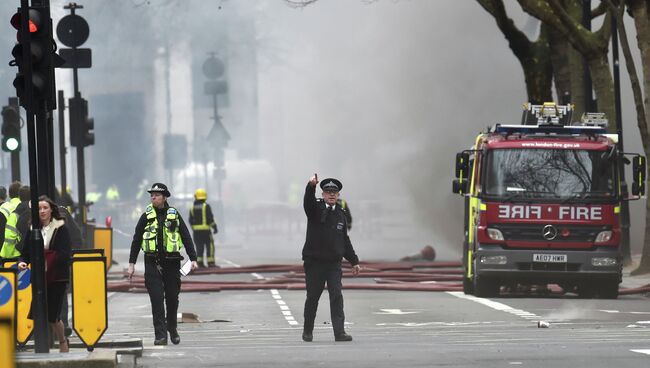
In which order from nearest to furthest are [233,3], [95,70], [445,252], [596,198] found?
1. [596,198]
2. [445,252]
3. [233,3]
4. [95,70]

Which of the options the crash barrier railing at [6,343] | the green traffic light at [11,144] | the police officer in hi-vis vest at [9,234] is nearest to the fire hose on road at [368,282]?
the green traffic light at [11,144]

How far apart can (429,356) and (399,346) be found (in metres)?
1.37

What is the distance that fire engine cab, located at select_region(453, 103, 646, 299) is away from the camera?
2362cm

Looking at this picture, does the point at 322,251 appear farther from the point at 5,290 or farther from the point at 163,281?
the point at 5,290

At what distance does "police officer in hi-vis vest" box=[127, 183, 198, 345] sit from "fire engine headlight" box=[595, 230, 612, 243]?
8396 millimetres

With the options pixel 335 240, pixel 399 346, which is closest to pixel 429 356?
pixel 399 346

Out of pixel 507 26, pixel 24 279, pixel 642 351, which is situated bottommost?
pixel 642 351

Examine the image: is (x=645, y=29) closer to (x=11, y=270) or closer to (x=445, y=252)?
(x=11, y=270)

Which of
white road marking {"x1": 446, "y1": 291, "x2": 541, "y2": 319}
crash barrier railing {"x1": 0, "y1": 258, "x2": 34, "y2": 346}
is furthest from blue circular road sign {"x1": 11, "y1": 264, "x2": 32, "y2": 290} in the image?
white road marking {"x1": 446, "y1": 291, "x2": 541, "y2": 319}

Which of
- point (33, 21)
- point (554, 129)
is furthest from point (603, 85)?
point (33, 21)

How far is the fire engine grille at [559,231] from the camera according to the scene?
2370 cm

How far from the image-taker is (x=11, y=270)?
1430 centimetres

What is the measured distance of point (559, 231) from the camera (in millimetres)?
23719

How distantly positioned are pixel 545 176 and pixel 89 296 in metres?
9.72
